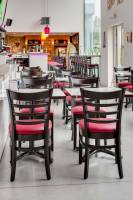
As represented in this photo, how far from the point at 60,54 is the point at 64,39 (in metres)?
0.96

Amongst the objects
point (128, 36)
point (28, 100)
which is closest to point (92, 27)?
point (128, 36)

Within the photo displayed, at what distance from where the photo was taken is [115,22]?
12.9 m

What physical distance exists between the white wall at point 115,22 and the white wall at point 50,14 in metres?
4.46

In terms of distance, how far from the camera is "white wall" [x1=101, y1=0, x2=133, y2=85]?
1103 cm

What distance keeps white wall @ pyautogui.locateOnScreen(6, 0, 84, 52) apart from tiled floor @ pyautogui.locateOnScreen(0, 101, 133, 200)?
14771mm

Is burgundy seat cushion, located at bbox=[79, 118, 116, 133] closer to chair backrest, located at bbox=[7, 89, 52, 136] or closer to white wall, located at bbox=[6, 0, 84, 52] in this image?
chair backrest, located at bbox=[7, 89, 52, 136]

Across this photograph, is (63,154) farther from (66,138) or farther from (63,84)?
(63,84)

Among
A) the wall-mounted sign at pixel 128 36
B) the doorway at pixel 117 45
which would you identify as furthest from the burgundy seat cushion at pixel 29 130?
the doorway at pixel 117 45

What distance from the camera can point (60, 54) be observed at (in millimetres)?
21516

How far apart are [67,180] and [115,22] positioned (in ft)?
32.6

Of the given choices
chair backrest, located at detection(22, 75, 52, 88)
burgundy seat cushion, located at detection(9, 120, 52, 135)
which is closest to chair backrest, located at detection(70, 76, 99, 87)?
chair backrest, located at detection(22, 75, 52, 88)

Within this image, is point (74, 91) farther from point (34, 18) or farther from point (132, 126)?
point (34, 18)

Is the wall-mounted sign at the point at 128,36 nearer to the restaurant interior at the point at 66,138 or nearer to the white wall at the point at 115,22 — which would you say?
the restaurant interior at the point at 66,138

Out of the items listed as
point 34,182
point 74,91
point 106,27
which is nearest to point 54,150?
point 74,91
